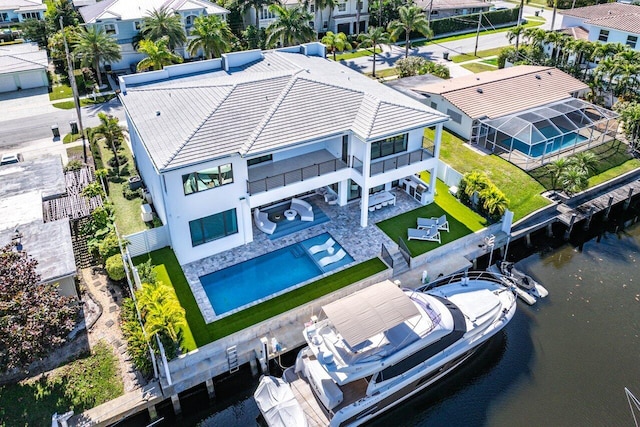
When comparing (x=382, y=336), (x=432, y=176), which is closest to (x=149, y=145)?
(x=382, y=336)

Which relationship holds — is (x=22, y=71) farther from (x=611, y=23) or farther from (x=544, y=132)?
(x=611, y=23)

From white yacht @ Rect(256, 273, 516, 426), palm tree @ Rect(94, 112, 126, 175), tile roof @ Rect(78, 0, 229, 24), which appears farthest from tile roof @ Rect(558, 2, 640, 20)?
palm tree @ Rect(94, 112, 126, 175)

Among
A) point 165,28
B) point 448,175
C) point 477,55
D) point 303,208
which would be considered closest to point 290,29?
point 165,28

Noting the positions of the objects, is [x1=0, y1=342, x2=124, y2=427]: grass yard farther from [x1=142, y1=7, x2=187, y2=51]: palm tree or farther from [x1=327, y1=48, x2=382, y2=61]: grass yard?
[x1=327, y1=48, x2=382, y2=61]: grass yard

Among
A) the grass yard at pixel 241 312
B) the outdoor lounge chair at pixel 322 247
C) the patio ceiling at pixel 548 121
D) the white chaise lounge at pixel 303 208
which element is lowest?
the grass yard at pixel 241 312

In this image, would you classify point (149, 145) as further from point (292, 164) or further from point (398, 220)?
point (398, 220)

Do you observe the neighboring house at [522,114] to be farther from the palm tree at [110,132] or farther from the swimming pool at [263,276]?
→ the palm tree at [110,132]

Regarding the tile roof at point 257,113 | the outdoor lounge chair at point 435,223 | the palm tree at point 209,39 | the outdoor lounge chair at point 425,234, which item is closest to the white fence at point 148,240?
the tile roof at point 257,113
